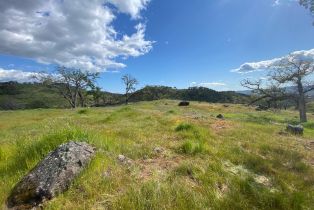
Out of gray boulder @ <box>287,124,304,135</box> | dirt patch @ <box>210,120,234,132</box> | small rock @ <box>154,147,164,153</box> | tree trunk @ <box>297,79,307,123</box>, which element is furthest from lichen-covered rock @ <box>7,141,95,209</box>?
tree trunk @ <box>297,79,307,123</box>

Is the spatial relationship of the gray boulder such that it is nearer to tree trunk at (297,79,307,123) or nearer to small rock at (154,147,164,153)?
small rock at (154,147,164,153)

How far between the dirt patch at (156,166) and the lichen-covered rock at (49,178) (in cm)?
128

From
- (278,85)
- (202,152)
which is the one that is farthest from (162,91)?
(202,152)

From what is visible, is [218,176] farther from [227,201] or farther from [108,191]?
[108,191]

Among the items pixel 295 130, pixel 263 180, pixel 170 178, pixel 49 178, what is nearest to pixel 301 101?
pixel 295 130

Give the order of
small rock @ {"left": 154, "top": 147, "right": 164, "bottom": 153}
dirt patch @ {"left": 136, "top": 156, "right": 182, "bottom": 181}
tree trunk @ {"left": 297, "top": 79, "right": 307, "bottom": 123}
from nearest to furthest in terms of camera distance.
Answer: dirt patch @ {"left": 136, "top": 156, "right": 182, "bottom": 181} → small rock @ {"left": 154, "top": 147, "right": 164, "bottom": 153} → tree trunk @ {"left": 297, "top": 79, "right": 307, "bottom": 123}

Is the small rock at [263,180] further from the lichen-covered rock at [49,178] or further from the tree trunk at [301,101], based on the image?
the tree trunk at [301,101]

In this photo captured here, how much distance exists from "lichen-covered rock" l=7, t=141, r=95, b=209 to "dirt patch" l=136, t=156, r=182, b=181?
4.20 ft

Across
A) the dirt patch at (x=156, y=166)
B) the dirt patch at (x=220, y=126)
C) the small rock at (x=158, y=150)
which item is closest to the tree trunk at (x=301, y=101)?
the dirt patch at (x=220, y=126)

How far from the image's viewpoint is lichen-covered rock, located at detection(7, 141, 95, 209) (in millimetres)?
4867

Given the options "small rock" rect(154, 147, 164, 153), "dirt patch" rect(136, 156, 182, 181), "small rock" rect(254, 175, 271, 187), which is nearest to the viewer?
"dirt patch" rect(136, 156, 182, 181)

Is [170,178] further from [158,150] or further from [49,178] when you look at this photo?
[158,150]

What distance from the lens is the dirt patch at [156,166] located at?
6250 mm

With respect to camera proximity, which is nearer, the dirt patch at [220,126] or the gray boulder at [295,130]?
the dirt patch at [220,126]
